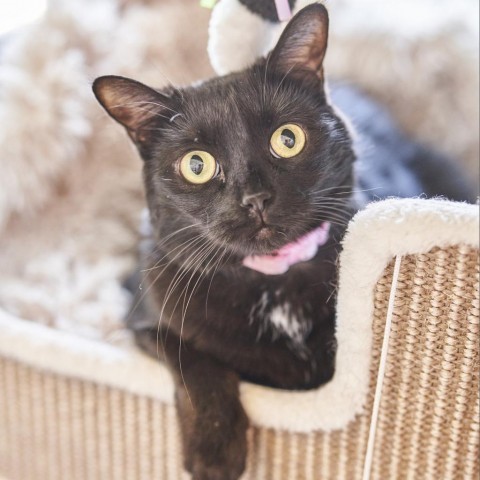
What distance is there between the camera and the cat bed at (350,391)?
743 millimetres

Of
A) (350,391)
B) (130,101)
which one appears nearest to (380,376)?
(350,391)

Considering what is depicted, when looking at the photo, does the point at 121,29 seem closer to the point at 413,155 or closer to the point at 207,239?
the point at 413,155

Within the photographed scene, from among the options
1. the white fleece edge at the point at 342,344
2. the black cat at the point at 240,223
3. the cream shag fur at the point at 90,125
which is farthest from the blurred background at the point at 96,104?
the black cat at the point at 240,223

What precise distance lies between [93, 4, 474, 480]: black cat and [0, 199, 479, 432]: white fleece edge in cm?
5

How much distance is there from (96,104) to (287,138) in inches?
29.5

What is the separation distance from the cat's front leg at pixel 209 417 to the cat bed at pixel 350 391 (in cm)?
3

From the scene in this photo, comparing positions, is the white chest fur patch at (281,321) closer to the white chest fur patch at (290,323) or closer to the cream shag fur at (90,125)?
the white chest fur patch at (290,323)

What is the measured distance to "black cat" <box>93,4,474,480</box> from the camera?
0.88 meters

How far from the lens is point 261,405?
96cm

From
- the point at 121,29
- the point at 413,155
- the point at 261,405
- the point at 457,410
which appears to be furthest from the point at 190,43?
the point at 457,410

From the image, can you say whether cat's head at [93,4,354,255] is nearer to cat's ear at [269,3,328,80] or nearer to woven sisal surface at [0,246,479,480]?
cat's ear at [269,3,328,80]

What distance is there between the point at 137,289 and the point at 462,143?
0.84 m

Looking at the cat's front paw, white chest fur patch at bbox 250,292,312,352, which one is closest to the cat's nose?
white chest fur patch at bbox 250,292,312,352

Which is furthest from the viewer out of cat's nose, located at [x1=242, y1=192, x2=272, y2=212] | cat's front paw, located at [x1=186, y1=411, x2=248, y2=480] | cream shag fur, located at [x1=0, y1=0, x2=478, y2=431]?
cream shag fur, located at [x1=0, y1=0, x2=478, y2=431]
